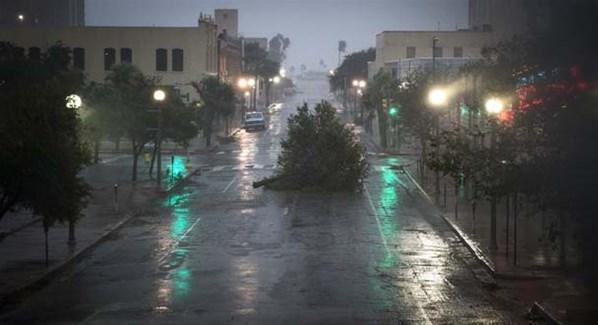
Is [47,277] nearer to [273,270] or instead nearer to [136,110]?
[273,270]

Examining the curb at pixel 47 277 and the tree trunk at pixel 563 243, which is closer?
the curb at pixel 47 277

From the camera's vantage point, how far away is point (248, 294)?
68.2ft

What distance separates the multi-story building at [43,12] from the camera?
513ft

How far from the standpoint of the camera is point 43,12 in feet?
569

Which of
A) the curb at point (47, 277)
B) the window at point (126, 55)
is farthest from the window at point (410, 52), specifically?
the curb at point (47, 277)

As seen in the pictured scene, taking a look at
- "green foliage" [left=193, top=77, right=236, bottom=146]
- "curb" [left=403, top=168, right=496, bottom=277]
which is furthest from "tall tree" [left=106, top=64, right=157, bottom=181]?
"green foliage" [left=193, top=77, right=236, bottom=146]

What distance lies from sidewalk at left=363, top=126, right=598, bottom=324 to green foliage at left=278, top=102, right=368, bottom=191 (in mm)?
8221

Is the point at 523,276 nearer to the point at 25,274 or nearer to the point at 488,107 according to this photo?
the point at 488,107

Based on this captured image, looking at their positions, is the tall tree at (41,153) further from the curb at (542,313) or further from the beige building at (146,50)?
the beige building at (146,50)

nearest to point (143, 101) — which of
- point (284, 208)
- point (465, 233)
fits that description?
point (284, 208)

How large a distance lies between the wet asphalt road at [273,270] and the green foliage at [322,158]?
367 cm

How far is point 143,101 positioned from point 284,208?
509 inches

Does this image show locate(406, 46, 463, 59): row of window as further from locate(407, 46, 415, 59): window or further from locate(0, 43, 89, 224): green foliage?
locate(0, 43, 89, 224): green foliage

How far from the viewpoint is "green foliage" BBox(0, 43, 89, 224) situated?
2092cm
